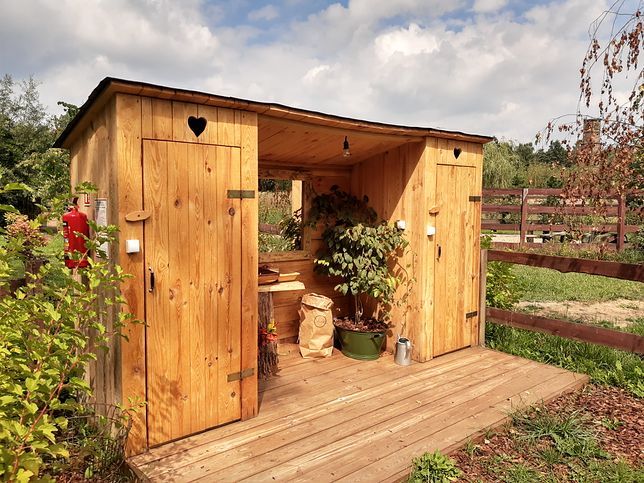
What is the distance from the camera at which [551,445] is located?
113 inches

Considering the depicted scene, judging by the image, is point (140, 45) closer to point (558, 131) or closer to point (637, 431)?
point (558, 131)

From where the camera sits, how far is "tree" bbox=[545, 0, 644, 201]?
120 inches

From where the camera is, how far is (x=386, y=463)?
2568mm

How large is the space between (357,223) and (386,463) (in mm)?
2395

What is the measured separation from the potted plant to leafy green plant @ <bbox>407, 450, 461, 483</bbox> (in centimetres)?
172

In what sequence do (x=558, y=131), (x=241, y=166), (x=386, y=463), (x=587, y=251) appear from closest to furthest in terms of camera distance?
(x=386, y=463), (x=241, y=166), (x=558, y=131), (x=587, y=251)

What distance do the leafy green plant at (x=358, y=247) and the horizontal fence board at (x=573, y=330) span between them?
3.94 ft

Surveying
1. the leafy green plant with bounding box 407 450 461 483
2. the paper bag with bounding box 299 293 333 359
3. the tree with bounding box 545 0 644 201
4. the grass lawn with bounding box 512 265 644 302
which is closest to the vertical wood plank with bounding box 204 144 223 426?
the leafy green plant with bounding box 407 450 461 483

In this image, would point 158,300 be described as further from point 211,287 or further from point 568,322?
point 568,322

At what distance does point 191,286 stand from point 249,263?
0.41 m

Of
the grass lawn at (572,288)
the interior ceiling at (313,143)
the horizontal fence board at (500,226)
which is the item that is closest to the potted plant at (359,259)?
the interior ceiling at (313,143)

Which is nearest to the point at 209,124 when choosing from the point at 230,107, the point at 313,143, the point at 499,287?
the point at 230,107

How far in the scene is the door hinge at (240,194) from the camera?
2.88 metres

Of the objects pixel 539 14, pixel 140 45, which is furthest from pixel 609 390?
pixel 140 45
